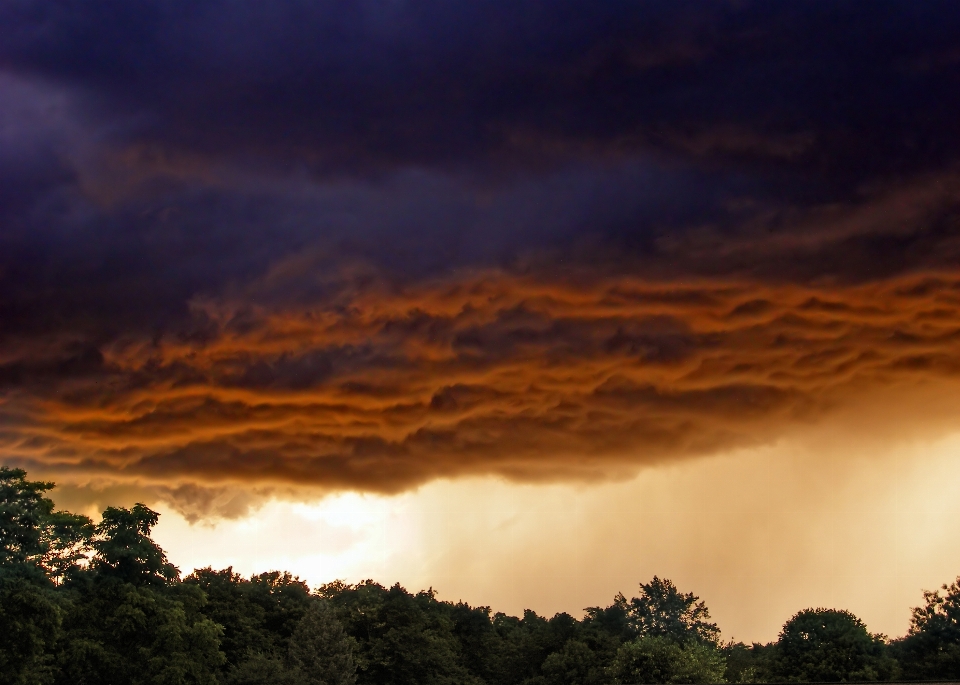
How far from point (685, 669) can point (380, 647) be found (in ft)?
117

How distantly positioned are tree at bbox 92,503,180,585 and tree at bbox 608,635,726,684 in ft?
137

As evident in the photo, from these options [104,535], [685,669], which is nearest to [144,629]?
[104,535]

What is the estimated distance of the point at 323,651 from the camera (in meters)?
99.2

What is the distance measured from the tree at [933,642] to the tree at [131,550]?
62367 millimetres

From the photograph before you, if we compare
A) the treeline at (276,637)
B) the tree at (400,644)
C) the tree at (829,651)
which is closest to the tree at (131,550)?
the treeline at (276,637)

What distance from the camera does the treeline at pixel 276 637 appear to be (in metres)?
71.5

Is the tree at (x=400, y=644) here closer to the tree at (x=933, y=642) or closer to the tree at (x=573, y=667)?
the tree at (x=573, y=667)

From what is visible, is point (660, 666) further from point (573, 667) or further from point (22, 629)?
point (22, 629)

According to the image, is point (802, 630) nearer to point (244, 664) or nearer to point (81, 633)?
point (244, 664)

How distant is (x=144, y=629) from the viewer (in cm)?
7519

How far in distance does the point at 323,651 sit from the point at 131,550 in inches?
1052

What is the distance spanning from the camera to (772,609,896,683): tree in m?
79.8

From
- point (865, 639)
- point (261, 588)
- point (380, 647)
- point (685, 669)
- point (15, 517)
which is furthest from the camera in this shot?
point (261, 588)

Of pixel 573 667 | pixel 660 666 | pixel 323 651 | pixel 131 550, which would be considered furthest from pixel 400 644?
pixel 131 550
